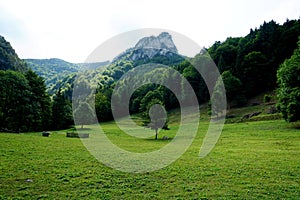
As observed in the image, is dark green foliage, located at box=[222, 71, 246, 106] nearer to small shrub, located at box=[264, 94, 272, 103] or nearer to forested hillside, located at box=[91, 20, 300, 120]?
forested hillside, located at box=[91, 20, 300, 120]

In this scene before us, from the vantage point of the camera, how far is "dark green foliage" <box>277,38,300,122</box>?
137 feet

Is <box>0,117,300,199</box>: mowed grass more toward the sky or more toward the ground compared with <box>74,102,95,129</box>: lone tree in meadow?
more toward the ground

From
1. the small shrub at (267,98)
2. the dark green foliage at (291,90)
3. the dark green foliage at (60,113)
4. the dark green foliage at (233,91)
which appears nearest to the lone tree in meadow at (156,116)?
the dark green foliage at (291,90)

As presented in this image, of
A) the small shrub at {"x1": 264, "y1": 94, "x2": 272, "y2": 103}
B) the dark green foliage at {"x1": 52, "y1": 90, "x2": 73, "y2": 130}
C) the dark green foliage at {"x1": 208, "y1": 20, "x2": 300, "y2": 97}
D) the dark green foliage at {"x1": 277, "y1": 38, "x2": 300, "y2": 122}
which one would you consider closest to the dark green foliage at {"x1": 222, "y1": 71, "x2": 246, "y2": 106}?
the dark green foliage at {"x1": 208, "y1": 20, "x2": 300, "y2": 97}

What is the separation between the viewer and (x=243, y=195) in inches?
567

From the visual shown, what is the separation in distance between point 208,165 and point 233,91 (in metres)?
66.1

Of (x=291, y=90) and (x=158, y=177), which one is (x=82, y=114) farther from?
(x=158, y=177)

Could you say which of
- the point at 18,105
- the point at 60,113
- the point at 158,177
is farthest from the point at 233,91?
the point at 158,177

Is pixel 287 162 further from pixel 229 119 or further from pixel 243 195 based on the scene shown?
pixel 229 119

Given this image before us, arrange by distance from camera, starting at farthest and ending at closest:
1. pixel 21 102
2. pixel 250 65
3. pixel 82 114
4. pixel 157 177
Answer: pixel 250 65 → pixel 82 114 → pixel 21 102 → pixel 157 177

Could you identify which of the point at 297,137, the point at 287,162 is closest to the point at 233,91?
the point at 297,137

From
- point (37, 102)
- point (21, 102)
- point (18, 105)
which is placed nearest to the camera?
point (18, 105)

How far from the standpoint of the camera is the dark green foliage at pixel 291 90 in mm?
41688

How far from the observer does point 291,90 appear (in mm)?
43625
